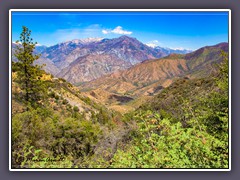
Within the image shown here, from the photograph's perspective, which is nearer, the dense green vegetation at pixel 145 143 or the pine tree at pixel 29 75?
the dense green vegetation at pixel 145 143

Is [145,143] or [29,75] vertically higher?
[29,75]

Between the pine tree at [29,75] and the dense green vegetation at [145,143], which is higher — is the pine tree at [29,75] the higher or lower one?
the higher one

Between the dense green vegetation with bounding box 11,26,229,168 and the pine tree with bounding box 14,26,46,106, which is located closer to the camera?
the dense green vegetation with bounding box 11,26,229,168

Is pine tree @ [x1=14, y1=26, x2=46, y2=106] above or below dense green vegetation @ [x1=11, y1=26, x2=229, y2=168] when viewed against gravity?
above

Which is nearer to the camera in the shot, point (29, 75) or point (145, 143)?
point (145, 143)

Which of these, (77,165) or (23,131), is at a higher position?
(23,131)

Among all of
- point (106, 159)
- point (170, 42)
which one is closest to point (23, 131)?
point (106, 159)

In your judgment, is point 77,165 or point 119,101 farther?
point 119,101
